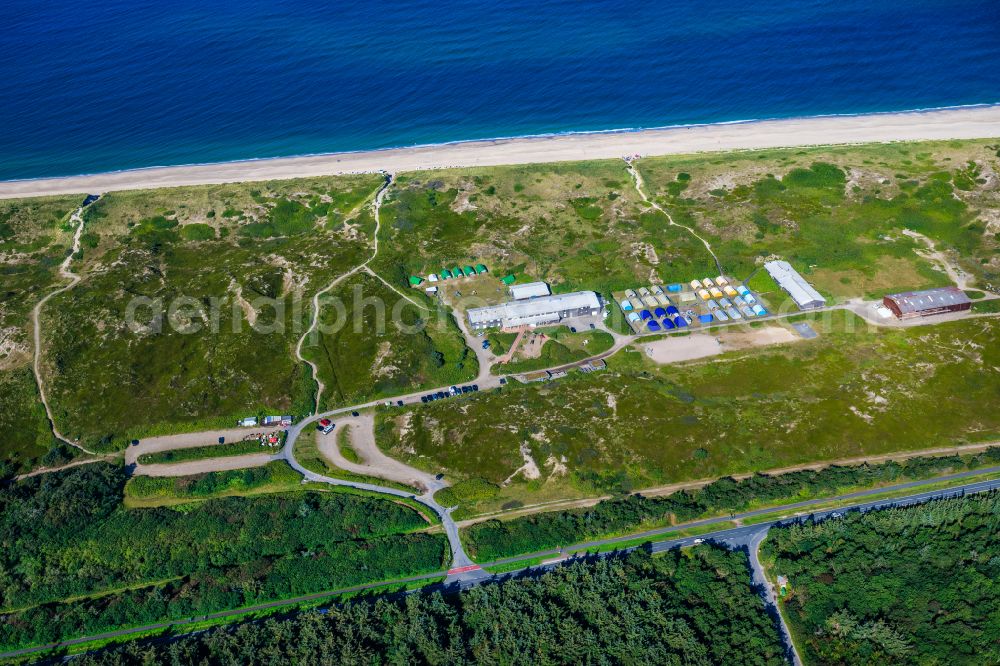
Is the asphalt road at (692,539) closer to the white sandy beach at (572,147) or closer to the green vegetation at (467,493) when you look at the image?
the green vegetation at (467,493)

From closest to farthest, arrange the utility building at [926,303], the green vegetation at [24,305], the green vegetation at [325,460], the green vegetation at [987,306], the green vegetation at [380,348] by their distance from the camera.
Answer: the green vegetation at [325,460] → the green vegetation at [24,305] → the green vegetation at [380,348] → the utility building at [926,303] → the green vegetation at [987,306]

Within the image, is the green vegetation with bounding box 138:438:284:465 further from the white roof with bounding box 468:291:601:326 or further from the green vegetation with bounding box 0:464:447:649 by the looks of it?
the white roof with bounding box 468:291:601:326

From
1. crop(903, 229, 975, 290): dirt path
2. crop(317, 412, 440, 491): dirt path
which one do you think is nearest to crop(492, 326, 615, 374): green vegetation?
crop(317, 412, 440, 491): dirt path

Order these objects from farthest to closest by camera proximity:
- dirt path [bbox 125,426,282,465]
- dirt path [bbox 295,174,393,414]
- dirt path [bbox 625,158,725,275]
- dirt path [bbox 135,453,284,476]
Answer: dirt path [bbox 625,158,725,275] → dirt path [bbox 295,174,393,414] → dirt path [bbox 125,426,282,465] → dirt path [bbox 135,453,284,476]

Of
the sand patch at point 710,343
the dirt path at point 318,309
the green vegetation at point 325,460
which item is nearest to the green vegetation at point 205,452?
the green vegetation at point 325,460

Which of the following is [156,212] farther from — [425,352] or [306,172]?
[425,352]

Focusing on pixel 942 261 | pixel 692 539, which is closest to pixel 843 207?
pixel 942 261
